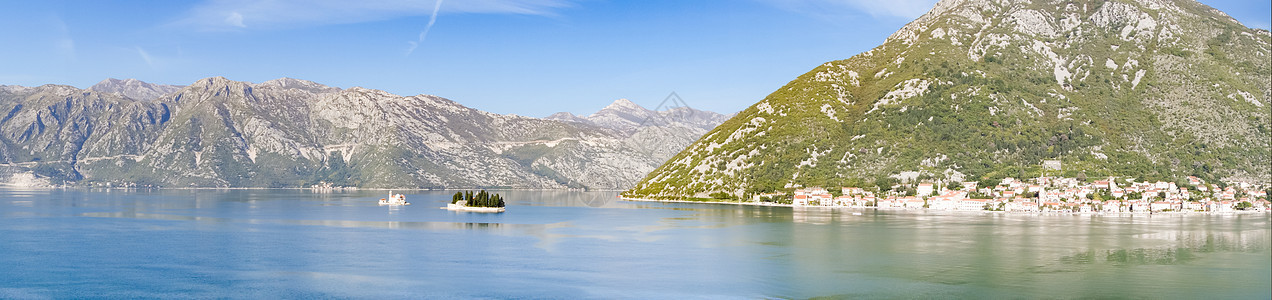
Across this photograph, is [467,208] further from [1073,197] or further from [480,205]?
[1073,197]

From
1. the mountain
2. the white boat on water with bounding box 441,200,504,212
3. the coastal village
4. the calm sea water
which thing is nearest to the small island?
the white boat on water with bounding box 441,200,504,212

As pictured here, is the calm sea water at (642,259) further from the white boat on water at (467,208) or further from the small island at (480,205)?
the small island at (480,205)

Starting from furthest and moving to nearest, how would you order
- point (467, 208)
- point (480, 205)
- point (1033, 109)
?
point (1033, 109) < point (467, 208) < point (480, 205)

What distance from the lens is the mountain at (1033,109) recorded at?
151 metres

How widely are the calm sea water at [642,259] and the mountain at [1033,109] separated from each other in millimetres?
48824

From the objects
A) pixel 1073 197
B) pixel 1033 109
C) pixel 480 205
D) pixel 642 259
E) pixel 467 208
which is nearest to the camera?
pixel 642 259

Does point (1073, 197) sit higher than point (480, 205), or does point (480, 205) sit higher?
point (1073, 197)

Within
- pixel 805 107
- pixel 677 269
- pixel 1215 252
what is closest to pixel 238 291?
pixel 677 269

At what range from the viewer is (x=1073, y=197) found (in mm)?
141375

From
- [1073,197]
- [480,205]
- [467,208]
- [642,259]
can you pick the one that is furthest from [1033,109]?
[642,259]

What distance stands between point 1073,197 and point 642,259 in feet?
335

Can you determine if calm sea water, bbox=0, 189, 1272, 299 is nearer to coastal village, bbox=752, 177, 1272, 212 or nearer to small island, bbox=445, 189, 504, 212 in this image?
coastal village, bbox=752, 177, 1272, 212

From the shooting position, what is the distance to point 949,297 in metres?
46.1

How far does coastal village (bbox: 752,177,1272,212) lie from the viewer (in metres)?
137
